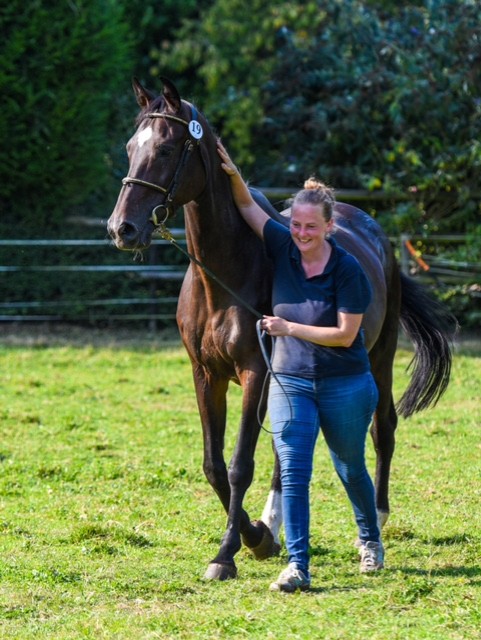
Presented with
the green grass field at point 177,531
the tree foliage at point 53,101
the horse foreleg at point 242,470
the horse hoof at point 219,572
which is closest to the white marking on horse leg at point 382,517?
the green grass field at point 177,531

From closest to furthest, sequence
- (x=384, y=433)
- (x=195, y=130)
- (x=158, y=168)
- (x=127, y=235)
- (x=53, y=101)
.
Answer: (x=127, y=235) < (x=158, y=168) < (x=195, y=130) < (x=384, y=433) < (x=53, y=101)

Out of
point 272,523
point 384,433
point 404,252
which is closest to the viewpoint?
point 272,523

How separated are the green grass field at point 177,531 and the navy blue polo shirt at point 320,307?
93cm

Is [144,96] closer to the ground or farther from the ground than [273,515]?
farther from the ground

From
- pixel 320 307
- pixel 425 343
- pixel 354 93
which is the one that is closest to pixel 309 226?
pixel 320 307

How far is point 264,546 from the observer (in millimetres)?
5324

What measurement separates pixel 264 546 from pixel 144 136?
2017 mm

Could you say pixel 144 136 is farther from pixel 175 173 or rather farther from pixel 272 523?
pixel 272 523

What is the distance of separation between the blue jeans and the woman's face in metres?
0.55

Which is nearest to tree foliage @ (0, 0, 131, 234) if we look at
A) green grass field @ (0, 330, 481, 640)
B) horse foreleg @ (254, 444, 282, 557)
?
green grass field @ (0, 330, 481, 640)

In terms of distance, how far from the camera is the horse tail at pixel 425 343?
679cm

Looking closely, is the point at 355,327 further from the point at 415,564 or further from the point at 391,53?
the point at 391,53

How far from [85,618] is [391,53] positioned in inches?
439

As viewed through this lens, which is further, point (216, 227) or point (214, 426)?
point (214, 426)
